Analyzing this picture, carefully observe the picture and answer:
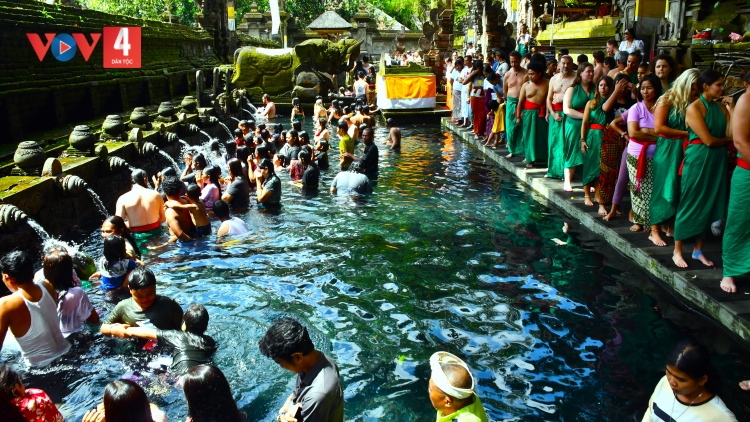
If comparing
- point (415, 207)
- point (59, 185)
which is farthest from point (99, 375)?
point (415, 207)

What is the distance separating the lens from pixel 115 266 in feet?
17.9

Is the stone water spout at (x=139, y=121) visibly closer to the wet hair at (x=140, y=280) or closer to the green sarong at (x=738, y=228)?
the wet hair at (x=140, y=280)

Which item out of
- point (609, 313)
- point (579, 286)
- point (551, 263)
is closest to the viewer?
point (609, 313)

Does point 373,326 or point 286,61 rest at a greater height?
point 286,61

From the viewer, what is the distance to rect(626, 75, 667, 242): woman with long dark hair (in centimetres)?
636

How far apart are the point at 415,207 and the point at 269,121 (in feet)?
44.9

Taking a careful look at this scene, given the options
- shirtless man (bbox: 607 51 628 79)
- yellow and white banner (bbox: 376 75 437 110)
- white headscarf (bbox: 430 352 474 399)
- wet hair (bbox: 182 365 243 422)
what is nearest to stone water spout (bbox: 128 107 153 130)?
yellow and white banner (bbox: 376 75 437 110)

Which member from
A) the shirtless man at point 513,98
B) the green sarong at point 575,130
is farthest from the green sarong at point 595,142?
the shirtless man at point 513,98

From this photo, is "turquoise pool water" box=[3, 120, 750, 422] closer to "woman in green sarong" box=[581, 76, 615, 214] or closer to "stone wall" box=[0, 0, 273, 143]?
"woman in green sarong" box=[581, 76, 615, 214]

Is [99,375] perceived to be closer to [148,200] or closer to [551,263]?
[148,200]

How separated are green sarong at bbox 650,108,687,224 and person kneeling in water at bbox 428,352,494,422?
429 centimetres

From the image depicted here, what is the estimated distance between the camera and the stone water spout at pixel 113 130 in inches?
437

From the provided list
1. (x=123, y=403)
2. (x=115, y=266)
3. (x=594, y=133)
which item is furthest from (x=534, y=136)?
(x=123, y=403)

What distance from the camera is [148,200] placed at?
24.1ft
